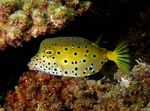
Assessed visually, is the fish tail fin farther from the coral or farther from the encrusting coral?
the encrusting coral

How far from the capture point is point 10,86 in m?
4.87

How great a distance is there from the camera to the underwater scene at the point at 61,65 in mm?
3965

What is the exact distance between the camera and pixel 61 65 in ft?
13.2

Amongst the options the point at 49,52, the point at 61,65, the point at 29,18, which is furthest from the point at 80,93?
the point at 29,18

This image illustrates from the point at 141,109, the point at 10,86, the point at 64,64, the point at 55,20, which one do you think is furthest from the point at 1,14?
the point at 141,109

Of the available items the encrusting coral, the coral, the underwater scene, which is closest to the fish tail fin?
the underwater scene

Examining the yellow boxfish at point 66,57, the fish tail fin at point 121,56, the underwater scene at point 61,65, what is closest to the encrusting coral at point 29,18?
the underwater scene at point 61,65

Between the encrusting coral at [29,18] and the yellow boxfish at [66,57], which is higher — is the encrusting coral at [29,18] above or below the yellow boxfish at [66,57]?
above

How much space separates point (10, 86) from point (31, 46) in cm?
77

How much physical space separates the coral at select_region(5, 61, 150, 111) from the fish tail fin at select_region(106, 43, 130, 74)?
0.49ft

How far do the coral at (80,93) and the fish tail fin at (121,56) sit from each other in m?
0.15

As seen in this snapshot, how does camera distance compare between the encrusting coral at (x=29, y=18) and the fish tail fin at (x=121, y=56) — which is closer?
the encrusting coral at (x=29, y=18)

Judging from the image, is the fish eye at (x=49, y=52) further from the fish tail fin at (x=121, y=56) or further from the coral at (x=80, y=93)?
the fish tail fin at (x=121, y=56)

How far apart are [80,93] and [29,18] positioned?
122 cm
